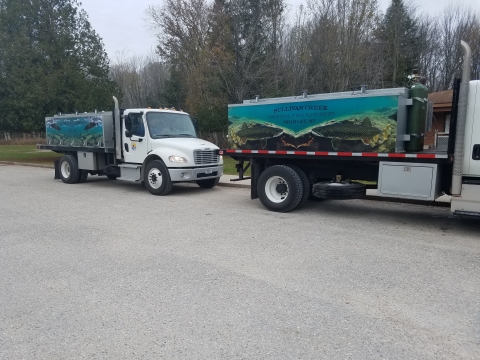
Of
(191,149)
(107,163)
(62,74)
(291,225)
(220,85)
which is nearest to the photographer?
(291,225)

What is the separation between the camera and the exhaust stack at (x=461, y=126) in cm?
662

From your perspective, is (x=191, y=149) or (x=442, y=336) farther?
(x=191, y=149)

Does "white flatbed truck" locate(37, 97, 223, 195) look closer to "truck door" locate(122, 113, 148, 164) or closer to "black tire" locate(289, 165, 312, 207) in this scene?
"truck door" locate(122, 113, 148, 164)

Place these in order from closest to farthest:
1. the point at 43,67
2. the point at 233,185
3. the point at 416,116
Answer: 1. the point at 416,116
2. the point at 233,185
3. the point at 43,67

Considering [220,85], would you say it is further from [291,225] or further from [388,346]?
[388,346]

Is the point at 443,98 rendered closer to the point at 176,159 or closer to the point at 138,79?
the point at 176,159

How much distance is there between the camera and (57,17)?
76.5 feet

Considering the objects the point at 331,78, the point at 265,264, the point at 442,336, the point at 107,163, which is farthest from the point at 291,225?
the point at 331,78

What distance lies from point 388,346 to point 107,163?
1190 centimetres

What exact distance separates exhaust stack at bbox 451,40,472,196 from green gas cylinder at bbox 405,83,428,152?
0.82 meters

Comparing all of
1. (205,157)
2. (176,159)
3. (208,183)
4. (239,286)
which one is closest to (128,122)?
(176,159)

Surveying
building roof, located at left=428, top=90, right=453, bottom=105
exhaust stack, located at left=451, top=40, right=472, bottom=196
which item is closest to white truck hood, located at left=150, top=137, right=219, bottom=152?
exhaust stack, located at left=451, top=40, right=472, bottom=196

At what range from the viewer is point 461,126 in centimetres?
672

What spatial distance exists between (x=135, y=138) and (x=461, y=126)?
8715 millimetres
